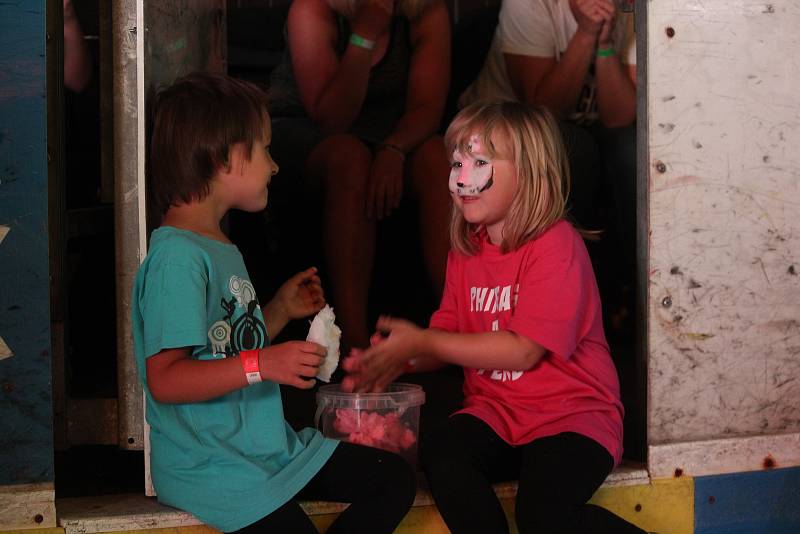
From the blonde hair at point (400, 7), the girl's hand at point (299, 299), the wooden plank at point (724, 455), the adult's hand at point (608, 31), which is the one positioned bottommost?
the wooden plank at point (724, 455)

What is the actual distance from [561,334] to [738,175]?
2.23 feet

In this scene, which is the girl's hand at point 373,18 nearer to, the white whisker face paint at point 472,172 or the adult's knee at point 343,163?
the adult's knee at point 343,163

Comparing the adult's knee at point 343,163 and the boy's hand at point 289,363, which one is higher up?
the adult's knee at point 343,163

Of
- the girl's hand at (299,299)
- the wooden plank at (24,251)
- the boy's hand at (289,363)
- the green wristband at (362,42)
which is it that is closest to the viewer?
the boy's hand at (289,363)

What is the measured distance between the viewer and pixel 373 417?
91.7 inches

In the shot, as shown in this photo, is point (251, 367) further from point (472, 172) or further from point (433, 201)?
point (433, 201)

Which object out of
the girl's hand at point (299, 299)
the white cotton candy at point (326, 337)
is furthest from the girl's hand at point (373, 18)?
the white cotton candy at point (326, 337)

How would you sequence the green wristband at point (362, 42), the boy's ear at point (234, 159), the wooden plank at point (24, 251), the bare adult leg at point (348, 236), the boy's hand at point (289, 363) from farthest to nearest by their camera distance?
the green wristband at point (362, 42) < the bare adult leg at point (348, 236) < the boy's ear at point (234, 159) < the wooden plank at point (24, 251) < the boy's hand at point (289, 363)

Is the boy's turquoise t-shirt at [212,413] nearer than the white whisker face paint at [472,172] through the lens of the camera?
Yes

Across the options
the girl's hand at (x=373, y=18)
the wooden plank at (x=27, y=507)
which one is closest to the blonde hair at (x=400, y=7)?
the girl's hand at (x=373, y=18)

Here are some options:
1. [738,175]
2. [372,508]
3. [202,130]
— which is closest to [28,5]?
[202,130]

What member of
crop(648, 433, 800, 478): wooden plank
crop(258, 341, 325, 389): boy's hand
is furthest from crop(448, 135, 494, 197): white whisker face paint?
crop(648, 433, 800, 478): wooden plank

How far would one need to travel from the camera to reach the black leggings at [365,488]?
207 cm

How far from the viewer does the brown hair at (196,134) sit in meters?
2.12
